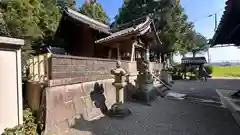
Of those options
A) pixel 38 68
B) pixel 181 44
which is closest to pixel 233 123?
pixel 38 68

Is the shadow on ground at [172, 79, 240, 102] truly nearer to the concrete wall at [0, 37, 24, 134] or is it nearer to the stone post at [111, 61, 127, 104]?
the stone post at [111, 61, 127, 104]

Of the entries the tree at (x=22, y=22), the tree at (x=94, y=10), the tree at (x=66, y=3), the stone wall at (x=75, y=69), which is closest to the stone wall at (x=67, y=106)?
the stone wall at (x=75, y=69)

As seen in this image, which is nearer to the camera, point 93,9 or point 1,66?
point 1,66

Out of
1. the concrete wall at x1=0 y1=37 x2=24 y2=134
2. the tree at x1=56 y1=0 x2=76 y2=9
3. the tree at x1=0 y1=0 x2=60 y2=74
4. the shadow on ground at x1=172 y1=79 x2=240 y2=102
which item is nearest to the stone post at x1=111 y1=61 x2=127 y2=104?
the tree at x1=0 y1=0 x2=60 y2=74

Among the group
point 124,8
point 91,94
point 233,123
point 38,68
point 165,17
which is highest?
point 124,8

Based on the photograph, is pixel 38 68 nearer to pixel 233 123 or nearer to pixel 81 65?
pixel 81 65

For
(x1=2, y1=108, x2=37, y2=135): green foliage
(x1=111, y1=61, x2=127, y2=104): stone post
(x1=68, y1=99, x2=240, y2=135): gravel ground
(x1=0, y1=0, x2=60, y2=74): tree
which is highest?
(x1=0, y1=0, x2=60, y2=74): tree

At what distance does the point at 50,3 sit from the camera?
14.1 meters

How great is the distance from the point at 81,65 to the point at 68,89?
874 mm

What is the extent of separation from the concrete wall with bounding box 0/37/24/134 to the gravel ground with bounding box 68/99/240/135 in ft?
4.28

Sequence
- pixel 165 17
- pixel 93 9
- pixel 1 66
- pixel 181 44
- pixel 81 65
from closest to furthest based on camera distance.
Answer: pixel 1 66, pixel 81 65, pixel 165 17, pixel 181 44, pixel 93 9

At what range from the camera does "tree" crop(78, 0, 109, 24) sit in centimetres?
2441

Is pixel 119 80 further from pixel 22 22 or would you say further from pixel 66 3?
pixel 66 3

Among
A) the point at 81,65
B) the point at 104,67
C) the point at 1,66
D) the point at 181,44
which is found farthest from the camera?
the point at 181,44
